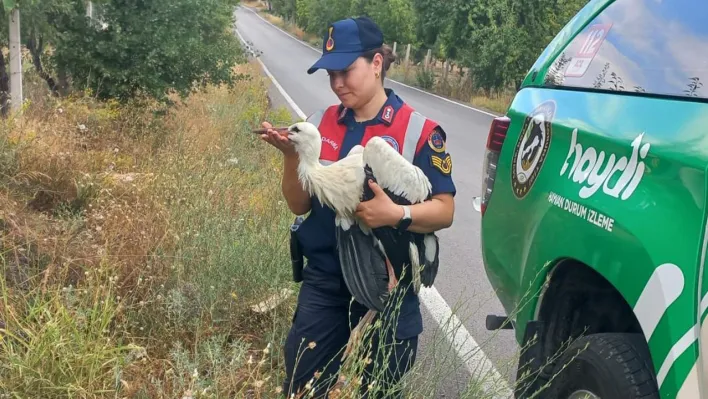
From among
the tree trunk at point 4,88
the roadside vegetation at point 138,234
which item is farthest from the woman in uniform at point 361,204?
the tree trunk at point 4,88

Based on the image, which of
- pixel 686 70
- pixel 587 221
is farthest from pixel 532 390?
pixel 686 70

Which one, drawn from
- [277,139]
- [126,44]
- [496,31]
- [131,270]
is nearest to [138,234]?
[131,270]

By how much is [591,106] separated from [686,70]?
42 centimetres

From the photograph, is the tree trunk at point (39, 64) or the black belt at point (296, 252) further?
the tree trunk at point (39, 64)

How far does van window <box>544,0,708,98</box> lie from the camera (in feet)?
7.00

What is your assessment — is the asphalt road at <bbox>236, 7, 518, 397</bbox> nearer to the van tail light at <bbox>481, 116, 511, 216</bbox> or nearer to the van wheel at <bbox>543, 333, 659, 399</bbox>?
the van wheel at <bbox>543, 333, 659, 399</bbox>

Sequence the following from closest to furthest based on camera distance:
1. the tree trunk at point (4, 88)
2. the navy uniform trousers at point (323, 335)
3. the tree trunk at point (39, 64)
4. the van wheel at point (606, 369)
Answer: the van wheel at point (606, 369)
the navy uniform trousers at point (323, 335)
the tree trunk at point (4, 88)
the tree trunk at point (39, 64)

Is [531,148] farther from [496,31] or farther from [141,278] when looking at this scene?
[496,31]

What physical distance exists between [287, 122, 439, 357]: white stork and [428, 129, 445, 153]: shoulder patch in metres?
0.15

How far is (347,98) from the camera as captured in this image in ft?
8.58

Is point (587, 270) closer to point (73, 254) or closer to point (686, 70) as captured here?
point (686, 70)

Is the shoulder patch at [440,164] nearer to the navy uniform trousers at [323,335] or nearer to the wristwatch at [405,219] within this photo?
the wristwatch at [405,219]

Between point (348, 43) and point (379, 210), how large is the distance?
2.19ft

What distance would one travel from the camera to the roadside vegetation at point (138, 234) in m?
2.68
